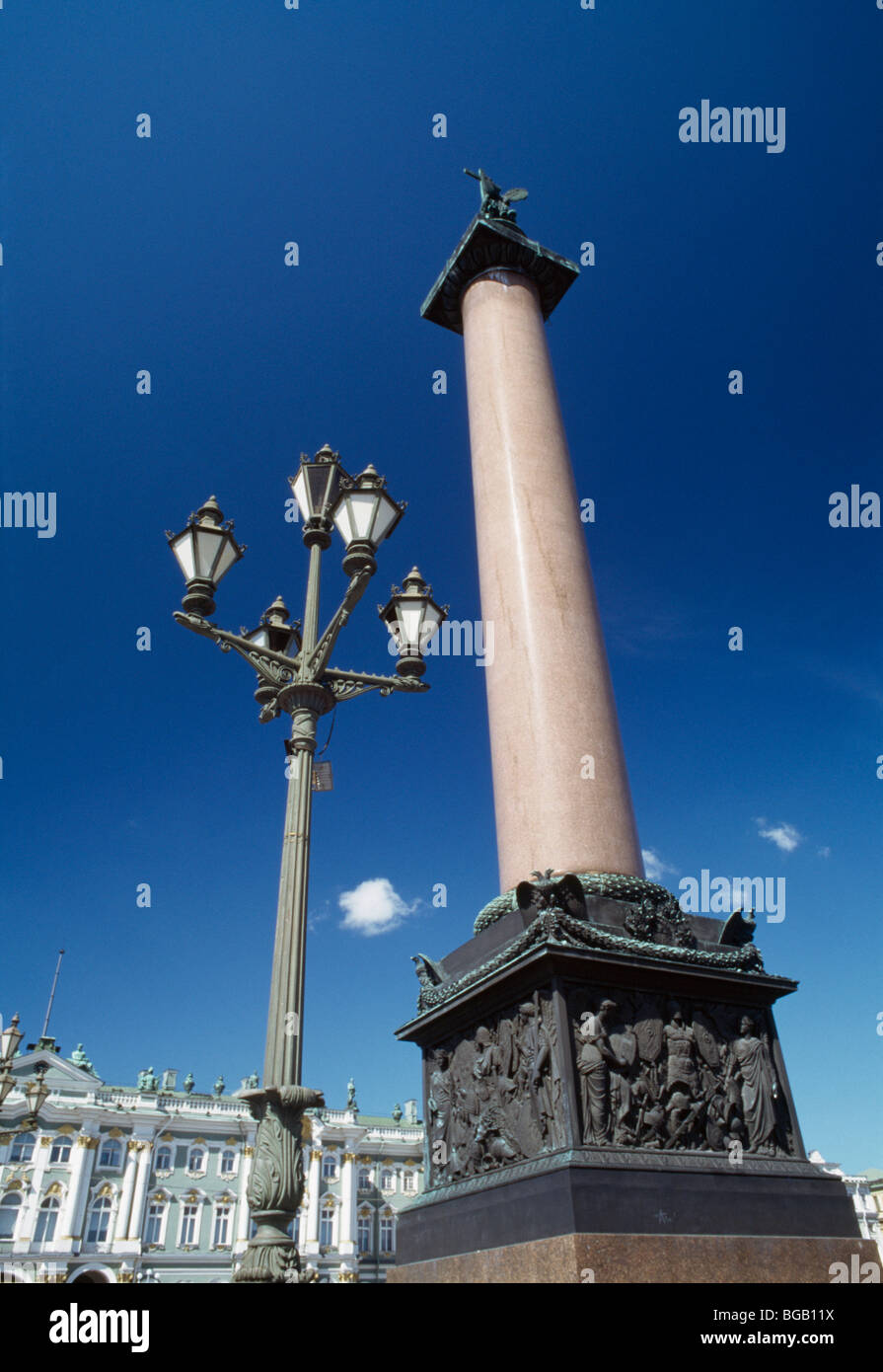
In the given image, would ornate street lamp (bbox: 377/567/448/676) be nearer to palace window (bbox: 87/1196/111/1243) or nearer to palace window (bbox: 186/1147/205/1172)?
palace window (bbox: 87/1196/111/1243)

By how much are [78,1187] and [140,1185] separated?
9.97 ft

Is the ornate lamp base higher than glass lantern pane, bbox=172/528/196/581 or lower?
lower

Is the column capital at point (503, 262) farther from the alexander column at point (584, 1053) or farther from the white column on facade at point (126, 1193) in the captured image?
the white column on facade at point (126, 1193)

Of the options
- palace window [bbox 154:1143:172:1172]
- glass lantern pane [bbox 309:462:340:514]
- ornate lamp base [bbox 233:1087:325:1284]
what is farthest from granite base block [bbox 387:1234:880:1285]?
palace window [bbox 154:1143:172:1172]

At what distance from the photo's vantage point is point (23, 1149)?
43.7 metres

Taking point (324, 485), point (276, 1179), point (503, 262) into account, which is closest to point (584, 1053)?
point (276, 1179)

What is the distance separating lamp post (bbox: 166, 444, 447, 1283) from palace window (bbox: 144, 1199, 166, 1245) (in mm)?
48071

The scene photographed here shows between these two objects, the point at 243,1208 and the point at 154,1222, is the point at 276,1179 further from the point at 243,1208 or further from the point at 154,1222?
the point at 243,1208

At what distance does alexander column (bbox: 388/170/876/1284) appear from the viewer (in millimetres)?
4949

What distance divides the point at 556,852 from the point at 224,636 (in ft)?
10.6

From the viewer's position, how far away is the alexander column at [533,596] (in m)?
6.94

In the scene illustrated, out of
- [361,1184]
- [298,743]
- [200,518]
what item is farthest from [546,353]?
[361,1184]

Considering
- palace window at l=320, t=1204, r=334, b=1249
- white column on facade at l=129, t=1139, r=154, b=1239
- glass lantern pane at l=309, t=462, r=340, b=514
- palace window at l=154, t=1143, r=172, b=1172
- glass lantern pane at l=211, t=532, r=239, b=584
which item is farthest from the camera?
palace window at l=320, t=1204, r=334, b=1249
